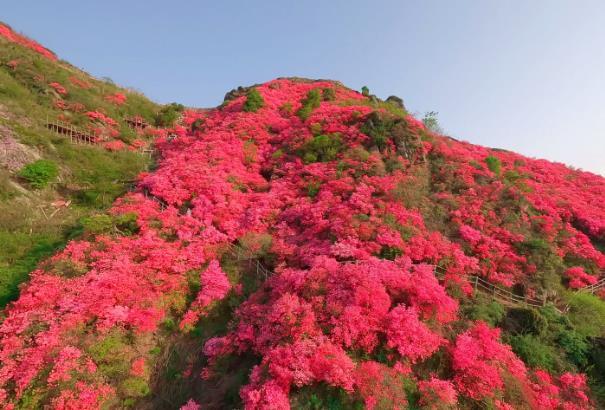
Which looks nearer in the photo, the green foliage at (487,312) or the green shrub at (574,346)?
the green shrub at (574,346)

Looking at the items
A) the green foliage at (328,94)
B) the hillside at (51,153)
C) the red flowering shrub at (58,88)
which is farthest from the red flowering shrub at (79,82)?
the green foliage at (328,94)

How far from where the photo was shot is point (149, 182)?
24.2m

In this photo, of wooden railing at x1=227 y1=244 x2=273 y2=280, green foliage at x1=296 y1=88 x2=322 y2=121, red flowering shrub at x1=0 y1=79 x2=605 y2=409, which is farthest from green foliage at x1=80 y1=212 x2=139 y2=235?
green foliage at x1=296 y1=88 x2=322 y2=121

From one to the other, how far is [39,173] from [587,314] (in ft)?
119

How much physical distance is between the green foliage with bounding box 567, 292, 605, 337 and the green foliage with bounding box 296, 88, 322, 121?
88.0 feet

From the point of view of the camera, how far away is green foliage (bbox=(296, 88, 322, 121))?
3519cm

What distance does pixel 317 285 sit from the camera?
1469cm

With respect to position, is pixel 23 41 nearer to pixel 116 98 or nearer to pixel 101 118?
pixel 116 98

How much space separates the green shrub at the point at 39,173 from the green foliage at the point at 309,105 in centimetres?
2297

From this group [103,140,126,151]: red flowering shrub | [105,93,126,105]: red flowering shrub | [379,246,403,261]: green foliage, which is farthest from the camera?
[105,93,126,105]: red flowering shrub

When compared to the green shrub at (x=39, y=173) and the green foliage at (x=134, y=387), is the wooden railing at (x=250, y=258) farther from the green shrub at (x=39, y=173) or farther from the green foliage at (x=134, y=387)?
the green shrub at (x=39, y=173)

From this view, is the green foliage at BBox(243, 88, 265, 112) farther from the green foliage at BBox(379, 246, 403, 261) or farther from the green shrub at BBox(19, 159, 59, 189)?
the green foliage at BBox(379, 246, 403, 261)

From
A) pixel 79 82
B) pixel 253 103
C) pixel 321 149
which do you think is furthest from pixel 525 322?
pixel 79 82

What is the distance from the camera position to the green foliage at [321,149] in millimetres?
27594
